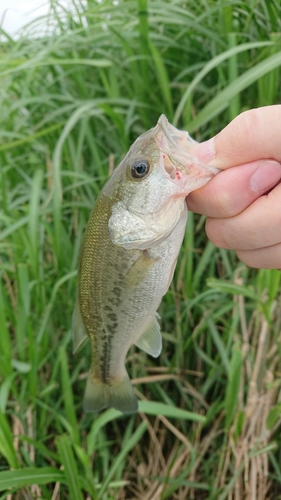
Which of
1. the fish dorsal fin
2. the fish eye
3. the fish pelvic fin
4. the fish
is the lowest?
the fish pelvic fin

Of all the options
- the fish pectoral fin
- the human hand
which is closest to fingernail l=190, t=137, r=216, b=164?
the human hand

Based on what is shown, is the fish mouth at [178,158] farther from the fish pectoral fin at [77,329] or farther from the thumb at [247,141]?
the fish pectoral fin at [77,329]

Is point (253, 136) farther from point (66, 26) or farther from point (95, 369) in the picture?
point (66, 26)

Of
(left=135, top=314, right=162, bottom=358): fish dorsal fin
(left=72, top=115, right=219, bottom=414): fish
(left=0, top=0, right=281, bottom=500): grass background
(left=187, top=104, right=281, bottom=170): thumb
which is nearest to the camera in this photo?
(left=187, top=104, right=281, bottom=170): thumb

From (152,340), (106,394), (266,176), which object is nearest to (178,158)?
(266,176)

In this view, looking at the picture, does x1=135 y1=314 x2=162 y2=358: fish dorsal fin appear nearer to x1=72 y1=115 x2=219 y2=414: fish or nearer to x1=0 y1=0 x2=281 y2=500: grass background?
x1=72 y1=115 x2=219 y2=414: fish

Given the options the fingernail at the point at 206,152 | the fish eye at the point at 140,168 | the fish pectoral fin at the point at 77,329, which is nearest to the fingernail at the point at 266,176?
the fingernail at the point at 206,152
